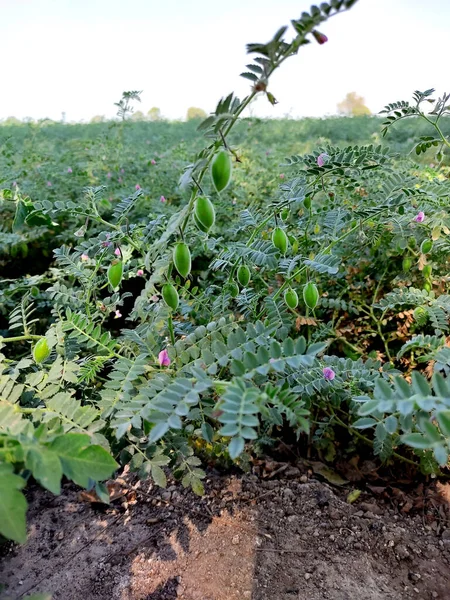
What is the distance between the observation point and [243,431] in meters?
0.63

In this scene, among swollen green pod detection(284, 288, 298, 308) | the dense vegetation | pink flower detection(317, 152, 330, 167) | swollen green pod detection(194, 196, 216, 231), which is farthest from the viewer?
pink flower detection(317, 152, 330, 167)

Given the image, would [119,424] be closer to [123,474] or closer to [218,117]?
[218,117]

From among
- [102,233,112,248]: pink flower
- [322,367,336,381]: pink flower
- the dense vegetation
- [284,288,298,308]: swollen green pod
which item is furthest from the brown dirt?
[102,233,112,248]: pink flower

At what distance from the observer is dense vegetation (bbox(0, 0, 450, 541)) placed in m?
0.67

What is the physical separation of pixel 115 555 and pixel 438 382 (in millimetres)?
829

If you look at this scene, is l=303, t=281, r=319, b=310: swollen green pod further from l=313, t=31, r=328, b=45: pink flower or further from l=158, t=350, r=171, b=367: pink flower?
l=313, t=31, r=328, b=45: pink flower

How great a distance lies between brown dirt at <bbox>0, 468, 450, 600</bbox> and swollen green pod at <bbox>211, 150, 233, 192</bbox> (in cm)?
81

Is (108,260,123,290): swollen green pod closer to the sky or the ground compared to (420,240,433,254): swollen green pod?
closer to the sky

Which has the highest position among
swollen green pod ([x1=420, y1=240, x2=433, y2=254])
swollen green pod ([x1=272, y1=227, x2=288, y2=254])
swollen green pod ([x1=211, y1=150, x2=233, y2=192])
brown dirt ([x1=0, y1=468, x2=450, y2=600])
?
swollen green pod ([x1=211, y1=150, x2=233, y2=192])

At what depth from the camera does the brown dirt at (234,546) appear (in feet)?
3.33

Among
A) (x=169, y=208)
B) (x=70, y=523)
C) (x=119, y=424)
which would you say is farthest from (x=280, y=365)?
(x=169, y=208)

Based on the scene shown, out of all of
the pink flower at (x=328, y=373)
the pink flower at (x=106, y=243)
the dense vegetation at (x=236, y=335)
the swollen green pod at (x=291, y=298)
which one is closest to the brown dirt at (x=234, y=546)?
the dense vegetation at (x=236, y=335)

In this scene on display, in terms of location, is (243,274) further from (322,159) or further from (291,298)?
(322,159)

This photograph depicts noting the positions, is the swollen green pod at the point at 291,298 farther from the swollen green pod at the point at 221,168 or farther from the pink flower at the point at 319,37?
the pink flower at the point at 319,37
